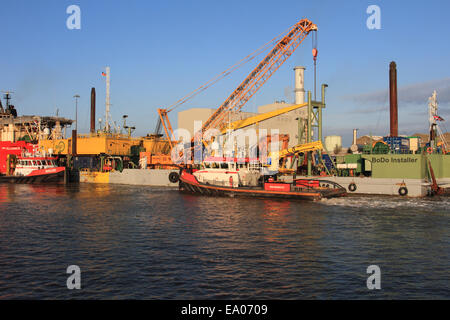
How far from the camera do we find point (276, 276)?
14.9 m

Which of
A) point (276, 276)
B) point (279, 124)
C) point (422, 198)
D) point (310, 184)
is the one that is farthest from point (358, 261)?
point (279, 124)

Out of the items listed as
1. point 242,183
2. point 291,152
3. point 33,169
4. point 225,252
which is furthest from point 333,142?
point 225,252

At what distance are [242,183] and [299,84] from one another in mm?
59014

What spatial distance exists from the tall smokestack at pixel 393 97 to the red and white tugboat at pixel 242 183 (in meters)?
26.0

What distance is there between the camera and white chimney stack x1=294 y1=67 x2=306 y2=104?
95125 millimetres

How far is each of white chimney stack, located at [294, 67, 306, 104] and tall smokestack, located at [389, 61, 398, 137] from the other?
31004 mm

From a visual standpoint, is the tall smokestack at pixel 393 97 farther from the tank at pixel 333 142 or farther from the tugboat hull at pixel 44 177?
the tugboat hull at pixel 44 177

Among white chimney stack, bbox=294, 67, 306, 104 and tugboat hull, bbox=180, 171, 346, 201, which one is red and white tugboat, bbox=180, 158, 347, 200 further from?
white chimney stack, bbox=294, 67, 306, 104


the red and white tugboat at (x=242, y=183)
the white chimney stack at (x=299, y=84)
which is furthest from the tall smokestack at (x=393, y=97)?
the white chimney stack at (x=299, y=84)

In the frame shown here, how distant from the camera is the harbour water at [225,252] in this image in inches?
534

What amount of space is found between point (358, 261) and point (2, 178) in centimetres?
6722

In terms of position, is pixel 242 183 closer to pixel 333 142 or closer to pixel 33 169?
pixel 33 169
